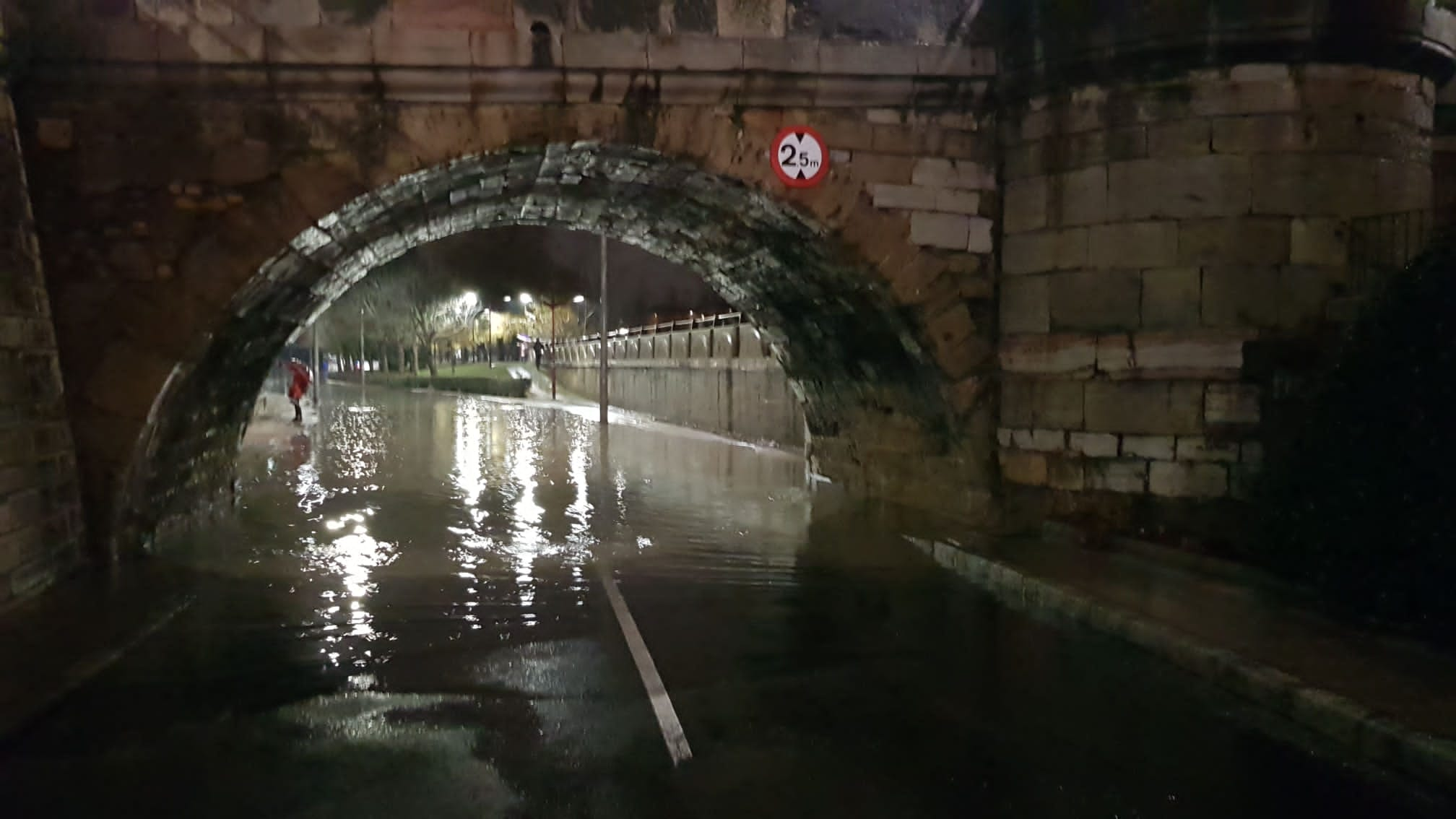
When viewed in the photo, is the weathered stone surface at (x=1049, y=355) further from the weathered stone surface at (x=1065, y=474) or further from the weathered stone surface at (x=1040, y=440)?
the weathered stone surface at (x=1065, y=474)

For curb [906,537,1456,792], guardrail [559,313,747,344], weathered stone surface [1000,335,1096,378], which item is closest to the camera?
curb [906,537,1456,792]

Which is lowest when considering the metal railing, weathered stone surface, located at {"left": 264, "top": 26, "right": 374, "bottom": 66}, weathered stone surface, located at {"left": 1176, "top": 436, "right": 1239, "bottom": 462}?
weathered stone surface, located at {"left": 1176, "top": 436, "right": 1239, "bottom": 462}

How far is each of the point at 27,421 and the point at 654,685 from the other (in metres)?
5.01

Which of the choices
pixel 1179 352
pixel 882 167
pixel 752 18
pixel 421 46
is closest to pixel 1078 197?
pixel 1179 352

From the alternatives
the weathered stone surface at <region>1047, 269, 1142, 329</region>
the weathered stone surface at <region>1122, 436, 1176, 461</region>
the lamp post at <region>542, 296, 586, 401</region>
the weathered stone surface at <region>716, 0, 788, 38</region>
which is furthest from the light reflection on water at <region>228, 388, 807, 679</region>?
the lamp post at <region>542, 296, 586, 401</region>

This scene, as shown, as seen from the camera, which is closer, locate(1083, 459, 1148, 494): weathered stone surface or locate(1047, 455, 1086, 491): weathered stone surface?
locate(1083, 459, 1148, 494): weathered stone surface

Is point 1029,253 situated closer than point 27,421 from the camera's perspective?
No

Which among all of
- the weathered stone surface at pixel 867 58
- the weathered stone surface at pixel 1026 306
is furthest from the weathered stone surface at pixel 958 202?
the weathered stone surface at pixel 867 58

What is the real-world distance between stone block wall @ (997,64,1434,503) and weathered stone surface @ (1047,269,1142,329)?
0.01m

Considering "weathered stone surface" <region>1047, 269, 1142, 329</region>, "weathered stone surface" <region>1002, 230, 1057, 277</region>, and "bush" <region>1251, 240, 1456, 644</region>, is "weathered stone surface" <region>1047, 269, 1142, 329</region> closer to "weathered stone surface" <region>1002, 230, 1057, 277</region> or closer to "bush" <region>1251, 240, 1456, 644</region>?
"weathered stone surface" <region>1002, 230, 1057, 277</region>

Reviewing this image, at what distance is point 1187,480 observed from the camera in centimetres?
789

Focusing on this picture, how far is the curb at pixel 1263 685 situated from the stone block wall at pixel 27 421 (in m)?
7.10

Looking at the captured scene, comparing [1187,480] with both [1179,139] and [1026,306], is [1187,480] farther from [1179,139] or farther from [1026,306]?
[1179,139]

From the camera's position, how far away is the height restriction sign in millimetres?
8320
